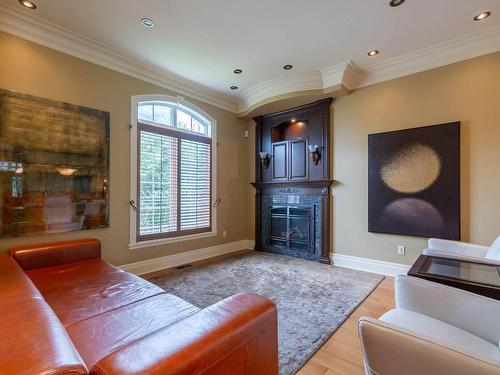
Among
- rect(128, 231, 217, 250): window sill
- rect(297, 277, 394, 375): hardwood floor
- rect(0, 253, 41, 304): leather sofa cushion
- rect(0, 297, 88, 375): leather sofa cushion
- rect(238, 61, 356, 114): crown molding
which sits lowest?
rect(297, 277, 394, 375): hardwood floor

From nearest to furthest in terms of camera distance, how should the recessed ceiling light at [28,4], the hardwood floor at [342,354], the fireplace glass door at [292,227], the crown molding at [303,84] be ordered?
the hardwood floor at [342,354], the recessed ceiling light at [28,4], the crown molding at [303,84], the fireplace glass door at [292,227]

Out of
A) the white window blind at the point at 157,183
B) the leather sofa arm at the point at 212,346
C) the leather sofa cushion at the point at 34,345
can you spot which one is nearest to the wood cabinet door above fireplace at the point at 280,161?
the white window blind at the point at 157,183

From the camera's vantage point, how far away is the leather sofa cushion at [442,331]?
1.25 metres

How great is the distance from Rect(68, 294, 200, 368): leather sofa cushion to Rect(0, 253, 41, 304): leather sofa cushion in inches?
12.8

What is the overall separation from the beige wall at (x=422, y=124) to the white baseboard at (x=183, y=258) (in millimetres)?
1990

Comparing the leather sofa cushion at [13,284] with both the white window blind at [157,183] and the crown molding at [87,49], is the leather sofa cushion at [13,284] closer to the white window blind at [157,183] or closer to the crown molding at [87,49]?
the white window blind at [157,183]

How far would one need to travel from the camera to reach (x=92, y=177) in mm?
3211

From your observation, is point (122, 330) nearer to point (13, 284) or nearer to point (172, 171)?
point (13, 284)

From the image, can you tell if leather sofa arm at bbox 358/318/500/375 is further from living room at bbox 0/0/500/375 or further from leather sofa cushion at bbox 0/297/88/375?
leather sofa cushion at bbox 0/297/88/375

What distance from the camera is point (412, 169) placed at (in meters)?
3.47

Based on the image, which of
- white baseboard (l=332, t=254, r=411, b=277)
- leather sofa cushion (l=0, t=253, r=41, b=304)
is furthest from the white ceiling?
white baseboard (l=332, t=254, r=411, b=277)

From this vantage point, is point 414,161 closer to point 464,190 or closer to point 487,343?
point 464,190

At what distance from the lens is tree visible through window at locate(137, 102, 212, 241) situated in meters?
3.80

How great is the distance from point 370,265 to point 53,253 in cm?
405
